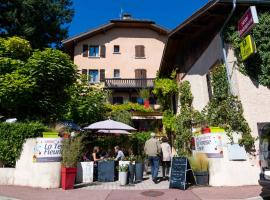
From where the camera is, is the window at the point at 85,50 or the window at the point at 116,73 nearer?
the window at the point at 85,50

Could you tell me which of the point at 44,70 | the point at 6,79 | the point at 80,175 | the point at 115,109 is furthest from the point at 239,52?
the point at 115,109

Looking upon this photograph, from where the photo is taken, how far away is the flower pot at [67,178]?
10.3 meters

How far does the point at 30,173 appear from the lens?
424 inches

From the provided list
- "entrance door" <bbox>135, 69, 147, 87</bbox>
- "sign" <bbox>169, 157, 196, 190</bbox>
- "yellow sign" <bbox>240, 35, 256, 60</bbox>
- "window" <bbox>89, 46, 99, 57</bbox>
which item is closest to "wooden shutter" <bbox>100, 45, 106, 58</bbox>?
"window" <bbox>89, 46, 99, 57</bbox>

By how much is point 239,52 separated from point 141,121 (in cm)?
1835

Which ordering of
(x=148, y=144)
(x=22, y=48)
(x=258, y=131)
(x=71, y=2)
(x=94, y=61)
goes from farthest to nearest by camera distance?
1. (x=71, y=2)
2. (x=94, y=61)
3. (x=22, y=48)
4. (x=148, y=144)
5. (x=258, y=131)

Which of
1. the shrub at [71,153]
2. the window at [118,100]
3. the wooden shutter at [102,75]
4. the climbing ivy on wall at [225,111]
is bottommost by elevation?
the shrub at [71,153]

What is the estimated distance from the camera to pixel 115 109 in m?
27.1

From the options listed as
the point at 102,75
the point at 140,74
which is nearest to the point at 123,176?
the point at 102,75

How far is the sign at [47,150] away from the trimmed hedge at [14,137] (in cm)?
77

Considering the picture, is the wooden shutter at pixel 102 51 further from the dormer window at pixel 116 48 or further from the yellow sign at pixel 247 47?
the yellow sign at pixel 247 47

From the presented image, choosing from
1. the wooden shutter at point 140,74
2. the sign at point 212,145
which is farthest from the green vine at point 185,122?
the wooden shutter at point 140,74

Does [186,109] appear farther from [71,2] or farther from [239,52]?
[71,2]

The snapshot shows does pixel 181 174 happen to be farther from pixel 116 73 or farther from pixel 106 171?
pixel 116 73
